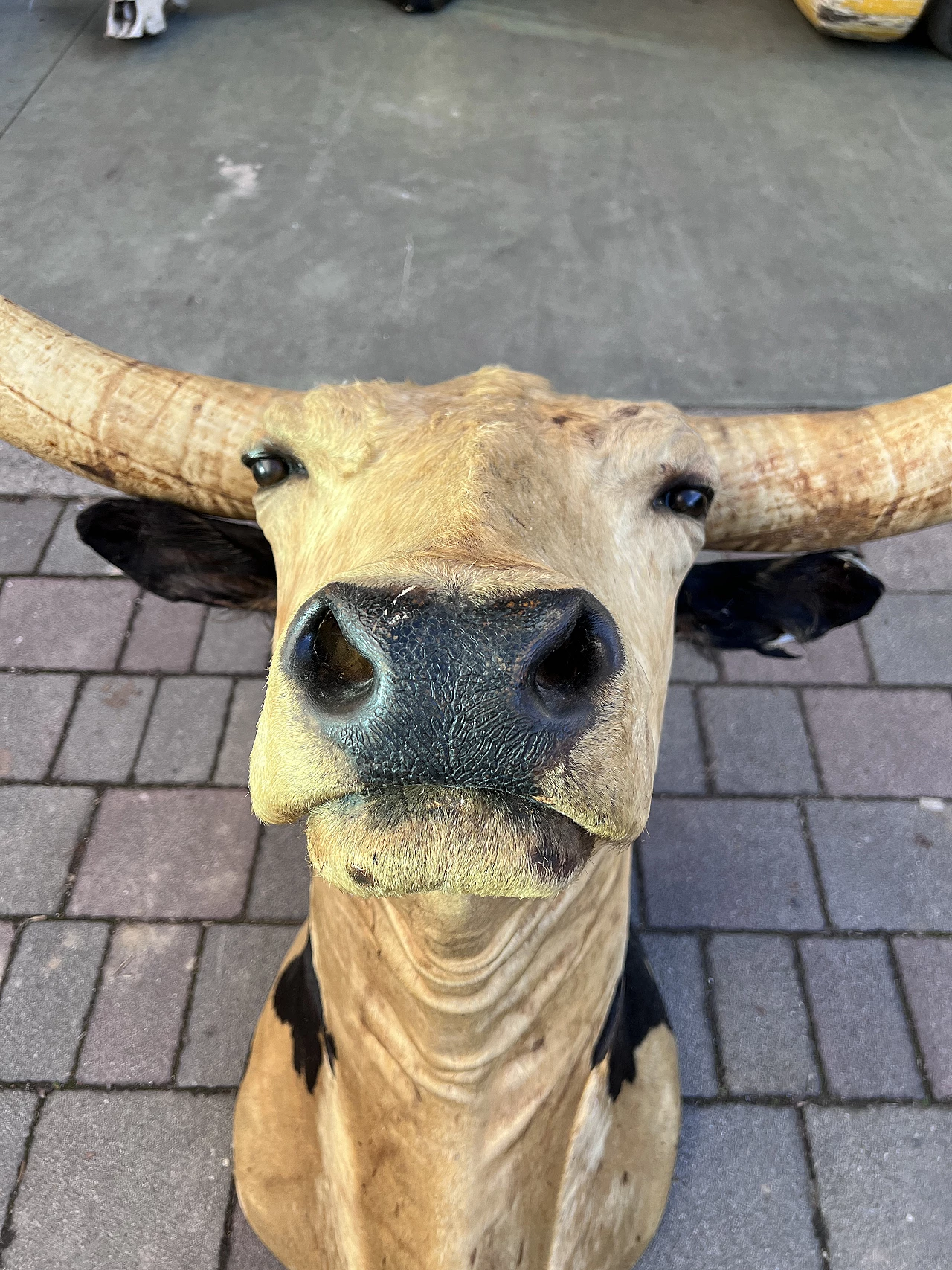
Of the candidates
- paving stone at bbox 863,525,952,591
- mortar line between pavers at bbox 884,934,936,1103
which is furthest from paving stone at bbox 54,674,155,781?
paving stone at bbox 863,525,952,591

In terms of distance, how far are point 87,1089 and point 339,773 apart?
2447 mm

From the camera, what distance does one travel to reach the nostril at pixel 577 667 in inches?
45.8

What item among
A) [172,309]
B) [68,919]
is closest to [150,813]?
[68,919]

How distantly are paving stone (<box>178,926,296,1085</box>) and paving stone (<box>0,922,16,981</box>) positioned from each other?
0.70 m

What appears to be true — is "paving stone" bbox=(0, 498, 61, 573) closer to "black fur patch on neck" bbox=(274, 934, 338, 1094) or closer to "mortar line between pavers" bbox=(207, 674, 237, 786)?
"mortar line between pavers" bbox=(207, 674, 237, 786)

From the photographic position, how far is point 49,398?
2.20 m

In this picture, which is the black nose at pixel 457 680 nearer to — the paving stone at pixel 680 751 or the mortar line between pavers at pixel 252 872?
the mortar line between pavers at pixel 252 872

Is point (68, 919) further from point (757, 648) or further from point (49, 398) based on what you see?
point (757, 648)

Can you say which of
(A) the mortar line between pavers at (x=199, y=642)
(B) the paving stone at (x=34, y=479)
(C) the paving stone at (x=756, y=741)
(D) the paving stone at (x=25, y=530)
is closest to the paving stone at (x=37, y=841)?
(A) the mortar line between pavers at (x=199, y=642)

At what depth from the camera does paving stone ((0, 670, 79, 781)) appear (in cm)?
366

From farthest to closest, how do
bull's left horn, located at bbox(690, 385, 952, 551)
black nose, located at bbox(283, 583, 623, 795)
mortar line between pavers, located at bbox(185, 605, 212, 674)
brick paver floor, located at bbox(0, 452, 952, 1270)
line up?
mortar line between pavers, located at bbox(185, 605, 212, 674) → brick paver floor, located at bbox(0, 452, 952, 1270) → bull's left horn, located at bbox(690, 385, 952, 551) → black nose, located at bbox(283, 583, 623, 795)

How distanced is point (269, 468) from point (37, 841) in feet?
7.24

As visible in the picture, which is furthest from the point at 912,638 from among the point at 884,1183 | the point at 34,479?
the point at 34,479

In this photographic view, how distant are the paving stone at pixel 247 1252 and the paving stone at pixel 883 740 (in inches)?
103
